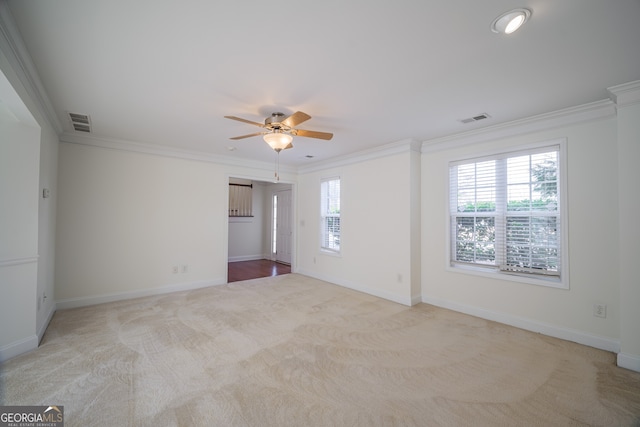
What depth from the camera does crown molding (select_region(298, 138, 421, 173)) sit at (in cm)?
410

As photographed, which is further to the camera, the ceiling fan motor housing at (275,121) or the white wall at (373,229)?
the white wall at (373,229)

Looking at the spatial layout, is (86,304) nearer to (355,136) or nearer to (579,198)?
(355,136)

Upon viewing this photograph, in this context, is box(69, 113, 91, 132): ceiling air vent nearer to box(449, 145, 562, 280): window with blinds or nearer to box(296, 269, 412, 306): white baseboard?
box(296, 269, 412, 306): white baseboard

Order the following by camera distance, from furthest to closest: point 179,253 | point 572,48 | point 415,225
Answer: point 179,253
point 415,225
point 572,48

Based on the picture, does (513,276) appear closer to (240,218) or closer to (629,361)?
(629,361)

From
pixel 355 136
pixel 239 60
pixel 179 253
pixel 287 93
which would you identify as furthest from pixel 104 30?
pixel 179 253

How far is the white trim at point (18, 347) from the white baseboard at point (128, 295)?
135 cm

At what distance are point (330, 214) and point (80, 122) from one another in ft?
13.7

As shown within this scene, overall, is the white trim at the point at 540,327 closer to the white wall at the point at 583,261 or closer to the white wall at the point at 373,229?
the white wall at the point at 583,261

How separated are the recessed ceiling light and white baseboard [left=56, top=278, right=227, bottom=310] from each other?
17.4 ft

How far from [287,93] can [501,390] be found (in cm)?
314

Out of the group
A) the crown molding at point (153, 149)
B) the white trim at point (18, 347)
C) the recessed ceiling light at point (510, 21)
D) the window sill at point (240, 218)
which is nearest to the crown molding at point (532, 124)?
the recessed ceiling light at point (510, 21)

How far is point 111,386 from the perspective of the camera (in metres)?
2.06

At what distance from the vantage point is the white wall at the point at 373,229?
163 inches
